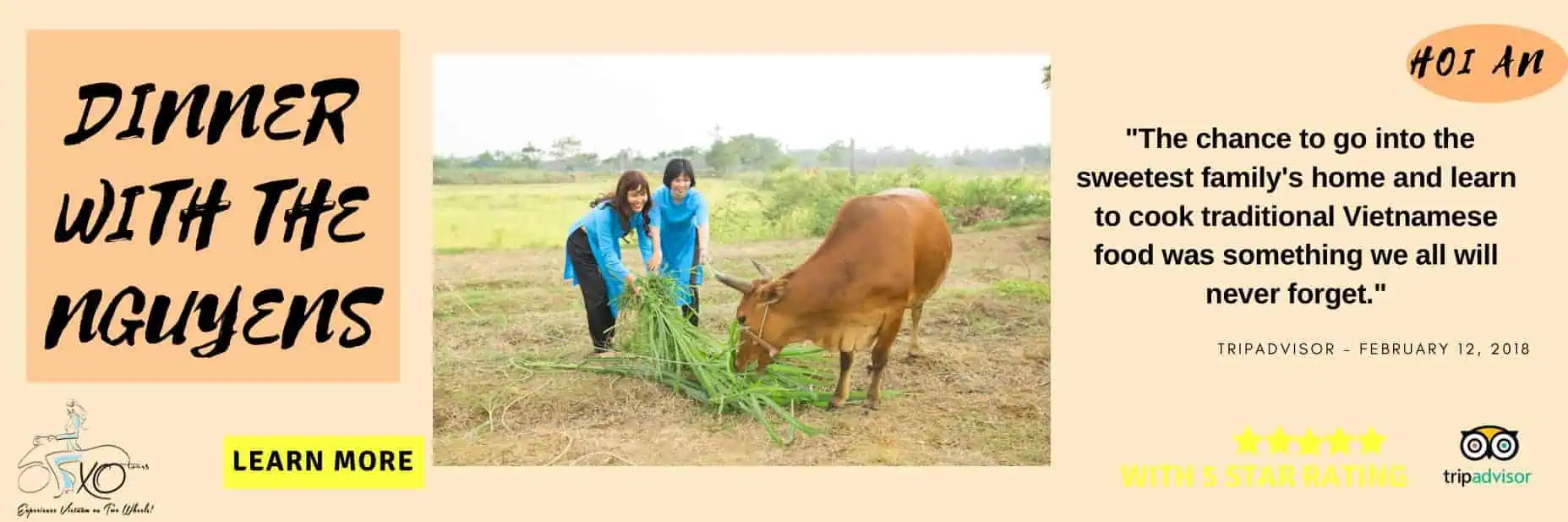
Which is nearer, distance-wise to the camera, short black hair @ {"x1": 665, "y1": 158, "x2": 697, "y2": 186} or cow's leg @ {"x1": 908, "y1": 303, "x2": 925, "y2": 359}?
short black hair @ {"x1": 665, "y1": 158, "x2": 697, "y2": 186}

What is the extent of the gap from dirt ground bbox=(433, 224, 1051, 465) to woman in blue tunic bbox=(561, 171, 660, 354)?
1.56 feet

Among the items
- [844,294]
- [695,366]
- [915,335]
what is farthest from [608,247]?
[915,335]

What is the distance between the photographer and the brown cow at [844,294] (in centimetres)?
637

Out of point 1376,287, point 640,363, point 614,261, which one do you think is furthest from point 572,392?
point 1376,287

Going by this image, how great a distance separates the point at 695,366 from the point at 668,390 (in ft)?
1.00

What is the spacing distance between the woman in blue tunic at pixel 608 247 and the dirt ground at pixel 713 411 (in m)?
0.48

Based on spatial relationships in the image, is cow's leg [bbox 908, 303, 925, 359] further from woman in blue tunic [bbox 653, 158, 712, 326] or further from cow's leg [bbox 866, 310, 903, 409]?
woman in blue tunic [bbox 653, 158, 712, 326]

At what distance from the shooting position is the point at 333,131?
6059 mm

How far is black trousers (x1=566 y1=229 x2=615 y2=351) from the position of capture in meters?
7.77

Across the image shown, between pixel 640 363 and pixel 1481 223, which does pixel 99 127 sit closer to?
pixel 640 363

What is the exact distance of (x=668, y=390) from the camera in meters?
7.04

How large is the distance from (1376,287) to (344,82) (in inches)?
240

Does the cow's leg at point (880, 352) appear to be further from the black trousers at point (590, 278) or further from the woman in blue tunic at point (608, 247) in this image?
the black trousers at point (590, 278)

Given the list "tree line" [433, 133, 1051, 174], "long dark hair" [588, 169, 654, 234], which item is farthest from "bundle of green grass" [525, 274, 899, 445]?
"tree line" [433, 133, 1051, 174]
